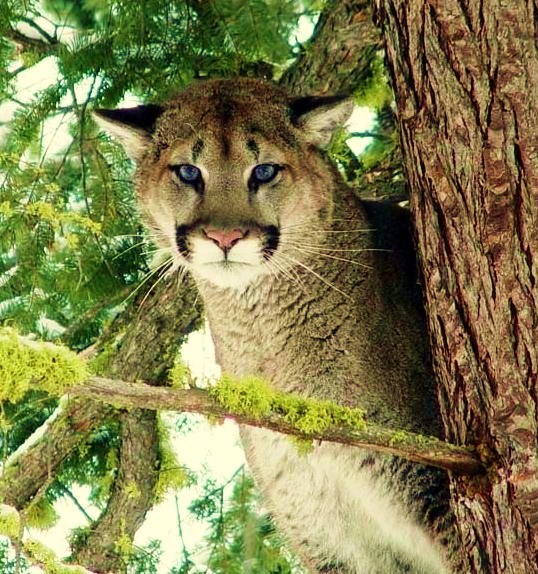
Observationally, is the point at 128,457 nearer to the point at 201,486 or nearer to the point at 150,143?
the point at 201,486

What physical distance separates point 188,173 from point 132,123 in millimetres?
370

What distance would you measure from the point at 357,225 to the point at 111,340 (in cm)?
143

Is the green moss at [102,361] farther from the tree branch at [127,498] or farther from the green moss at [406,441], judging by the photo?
the green moss at [406,441]

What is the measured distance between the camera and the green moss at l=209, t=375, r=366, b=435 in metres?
3.28

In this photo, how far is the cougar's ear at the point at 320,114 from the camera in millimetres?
4871

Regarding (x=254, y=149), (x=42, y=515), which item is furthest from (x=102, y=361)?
(x=254, y=149)

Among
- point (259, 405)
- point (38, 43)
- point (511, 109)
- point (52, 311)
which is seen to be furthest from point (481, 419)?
point (38, 43)

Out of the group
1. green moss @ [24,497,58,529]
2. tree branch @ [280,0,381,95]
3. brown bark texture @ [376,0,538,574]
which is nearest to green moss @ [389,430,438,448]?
brown bark texture @ [376,0,538,574]

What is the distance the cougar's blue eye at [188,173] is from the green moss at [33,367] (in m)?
1.93

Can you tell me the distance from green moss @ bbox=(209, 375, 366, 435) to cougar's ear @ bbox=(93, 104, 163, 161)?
1.92 metres

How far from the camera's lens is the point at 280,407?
134 inches

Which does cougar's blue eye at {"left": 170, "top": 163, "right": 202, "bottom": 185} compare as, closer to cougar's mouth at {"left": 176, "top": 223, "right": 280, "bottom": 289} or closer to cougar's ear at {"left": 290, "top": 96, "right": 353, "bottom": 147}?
cougar's mouth at {"left": 176, "top": 223, "right": 280, "bottom": 289}

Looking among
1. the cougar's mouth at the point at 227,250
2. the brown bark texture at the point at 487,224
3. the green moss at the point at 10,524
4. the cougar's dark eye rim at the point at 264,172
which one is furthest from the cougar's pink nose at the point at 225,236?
the green moss at the point at 10,524

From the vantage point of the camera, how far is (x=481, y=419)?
Result: 3613 millimetres
